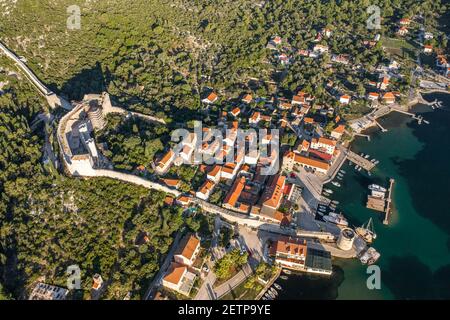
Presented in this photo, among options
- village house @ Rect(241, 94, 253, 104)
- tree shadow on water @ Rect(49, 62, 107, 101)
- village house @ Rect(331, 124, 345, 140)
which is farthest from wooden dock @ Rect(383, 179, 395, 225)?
tree shadow on water @ Rect(49, 62, 107, 101)

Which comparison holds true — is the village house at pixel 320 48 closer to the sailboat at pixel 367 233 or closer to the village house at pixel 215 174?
the village house at pixel 215 174

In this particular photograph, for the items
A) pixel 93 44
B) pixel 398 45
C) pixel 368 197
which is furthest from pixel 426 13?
pixel 93 44

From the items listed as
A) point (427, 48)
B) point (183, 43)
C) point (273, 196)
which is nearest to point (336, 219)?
point (273, 196)

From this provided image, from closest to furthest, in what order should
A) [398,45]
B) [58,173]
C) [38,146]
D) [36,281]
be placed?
[36,281] → [58,173] → [38,146] → [398,45]

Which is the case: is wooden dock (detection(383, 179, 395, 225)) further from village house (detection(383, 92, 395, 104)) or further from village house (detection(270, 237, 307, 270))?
village house (detection(383, 92, 395, 104))

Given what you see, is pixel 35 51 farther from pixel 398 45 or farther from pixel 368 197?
pixel 398 45

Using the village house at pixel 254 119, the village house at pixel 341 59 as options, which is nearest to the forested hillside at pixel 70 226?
the village house at pixel 254 119
